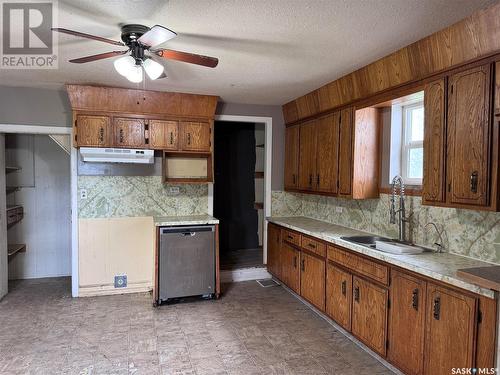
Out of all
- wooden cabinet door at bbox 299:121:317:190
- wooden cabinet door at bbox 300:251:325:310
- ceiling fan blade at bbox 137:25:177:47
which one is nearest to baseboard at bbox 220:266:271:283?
wooden cabinet door at bbox 300:251:325:310

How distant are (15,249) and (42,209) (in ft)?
1.93

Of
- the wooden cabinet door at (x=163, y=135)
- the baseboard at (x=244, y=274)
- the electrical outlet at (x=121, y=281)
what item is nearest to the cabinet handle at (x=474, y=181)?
the wooden cabinet door at (x=163, y=135)

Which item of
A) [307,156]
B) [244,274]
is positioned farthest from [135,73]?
[244,274]

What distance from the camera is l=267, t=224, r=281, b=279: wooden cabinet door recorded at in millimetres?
4375

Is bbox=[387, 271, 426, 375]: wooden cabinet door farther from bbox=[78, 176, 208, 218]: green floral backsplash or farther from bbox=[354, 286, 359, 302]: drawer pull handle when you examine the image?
bbox=[78, 176, 208, 218]: green floral backsplash

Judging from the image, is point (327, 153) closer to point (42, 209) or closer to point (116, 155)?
point (116, 155)

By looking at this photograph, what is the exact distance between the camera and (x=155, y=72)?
2.48m

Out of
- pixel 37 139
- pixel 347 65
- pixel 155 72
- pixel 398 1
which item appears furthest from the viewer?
pixel 37 139

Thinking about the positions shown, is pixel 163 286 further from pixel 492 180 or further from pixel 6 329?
pixel 492 180

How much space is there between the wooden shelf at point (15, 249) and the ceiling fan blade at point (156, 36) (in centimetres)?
349

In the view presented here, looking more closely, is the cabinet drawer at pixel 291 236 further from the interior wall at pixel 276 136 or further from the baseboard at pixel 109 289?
the baseboard at pixel 109 289

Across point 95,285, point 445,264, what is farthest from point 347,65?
point 95,285

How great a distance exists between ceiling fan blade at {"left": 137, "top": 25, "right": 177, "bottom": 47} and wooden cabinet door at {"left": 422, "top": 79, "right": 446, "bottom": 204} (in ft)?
5.77

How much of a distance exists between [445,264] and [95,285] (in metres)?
3.67
